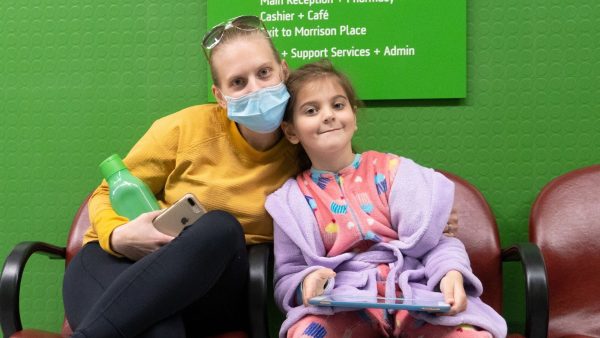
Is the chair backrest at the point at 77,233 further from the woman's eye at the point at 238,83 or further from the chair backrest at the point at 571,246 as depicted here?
the chair backrest at the point at 571,246

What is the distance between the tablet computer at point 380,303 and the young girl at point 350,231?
0.09 m

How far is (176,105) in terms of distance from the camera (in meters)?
2.16

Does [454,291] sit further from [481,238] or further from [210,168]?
[210,168]

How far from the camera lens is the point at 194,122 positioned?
5.87ft

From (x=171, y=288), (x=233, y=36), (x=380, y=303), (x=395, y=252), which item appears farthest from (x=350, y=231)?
(x=233, y=36)

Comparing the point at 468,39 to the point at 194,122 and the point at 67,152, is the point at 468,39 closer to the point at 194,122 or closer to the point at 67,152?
the point at 194,122

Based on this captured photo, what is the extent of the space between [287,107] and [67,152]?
93 cm

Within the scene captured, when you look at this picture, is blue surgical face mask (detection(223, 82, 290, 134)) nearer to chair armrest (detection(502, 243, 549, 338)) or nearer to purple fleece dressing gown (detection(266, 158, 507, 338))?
purple fleece dressing gown (detection(266, 158, 507, 338))

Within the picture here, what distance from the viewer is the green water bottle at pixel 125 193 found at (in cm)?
168

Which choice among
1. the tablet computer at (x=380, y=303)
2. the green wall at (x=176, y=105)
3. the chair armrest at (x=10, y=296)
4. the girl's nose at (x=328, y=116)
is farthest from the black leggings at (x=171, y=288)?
the green wall at (x=176, y=105)

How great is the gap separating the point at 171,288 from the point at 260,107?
0.51 m

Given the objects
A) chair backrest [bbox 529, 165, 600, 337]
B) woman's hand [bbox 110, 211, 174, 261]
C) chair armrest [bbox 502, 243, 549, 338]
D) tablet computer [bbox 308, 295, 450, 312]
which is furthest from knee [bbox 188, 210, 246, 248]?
chair backrest [bbox 529, 165, 600, 337]

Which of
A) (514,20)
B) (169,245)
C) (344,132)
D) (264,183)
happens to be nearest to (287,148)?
(264,183)

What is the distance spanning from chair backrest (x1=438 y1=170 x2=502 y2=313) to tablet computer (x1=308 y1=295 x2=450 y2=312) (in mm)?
580
